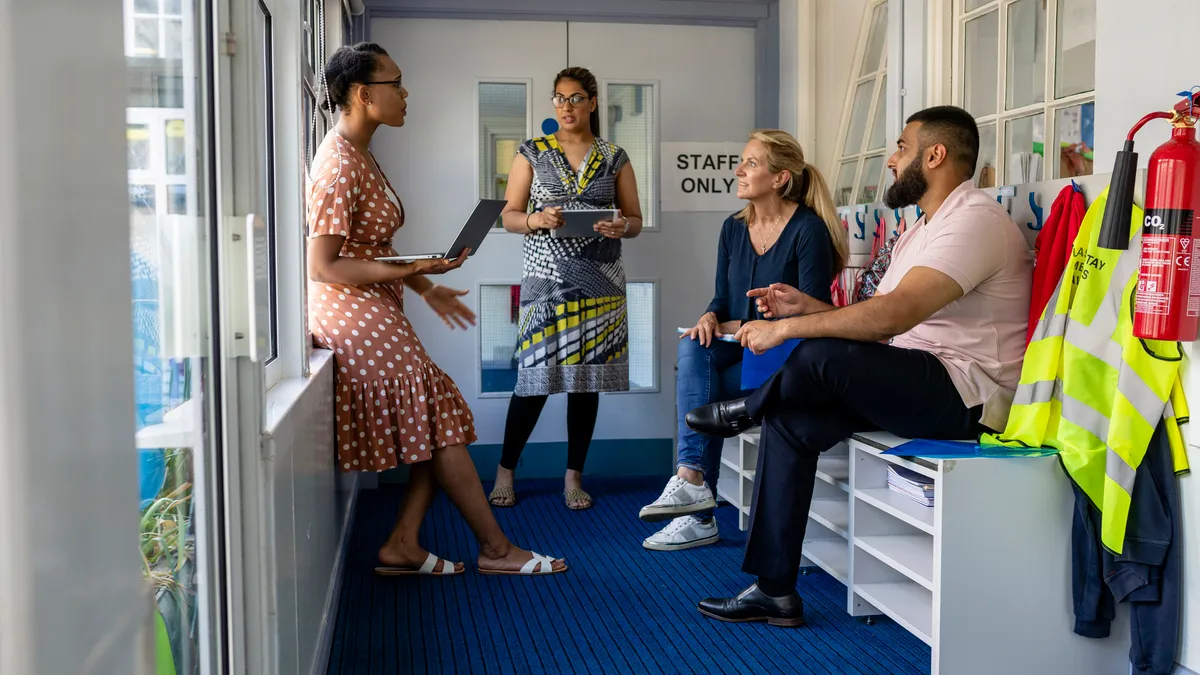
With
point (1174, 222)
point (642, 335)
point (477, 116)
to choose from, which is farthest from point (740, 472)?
point (477, 116)

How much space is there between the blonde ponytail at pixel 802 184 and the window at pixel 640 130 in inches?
45.6

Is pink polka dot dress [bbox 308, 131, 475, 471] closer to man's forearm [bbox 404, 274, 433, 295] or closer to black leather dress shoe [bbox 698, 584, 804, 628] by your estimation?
man's forearm [bbox 404, 274, 433, 295]

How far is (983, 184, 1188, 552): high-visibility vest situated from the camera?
212cm

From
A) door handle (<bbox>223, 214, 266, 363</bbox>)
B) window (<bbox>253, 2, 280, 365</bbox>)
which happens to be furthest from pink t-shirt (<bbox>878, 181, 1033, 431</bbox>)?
door handle (<bbox>223, 214, 266, 363</bbox>)

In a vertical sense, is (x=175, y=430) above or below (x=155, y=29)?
below

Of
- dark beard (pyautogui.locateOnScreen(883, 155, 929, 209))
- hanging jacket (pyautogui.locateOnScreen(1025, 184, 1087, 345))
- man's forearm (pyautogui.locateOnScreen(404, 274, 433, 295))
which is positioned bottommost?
man's forearm (pyautogui.locateOnScreen(404, 274, 433, 295))

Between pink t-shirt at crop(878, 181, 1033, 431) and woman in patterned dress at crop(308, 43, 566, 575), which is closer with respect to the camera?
pink t-shirt at crop(878, 181, 1033, 431)

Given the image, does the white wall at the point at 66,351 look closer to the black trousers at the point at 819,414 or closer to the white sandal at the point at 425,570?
the black trousers at the point at 819,414

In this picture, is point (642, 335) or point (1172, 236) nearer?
point (1172, 236)

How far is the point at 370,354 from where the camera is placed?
2688 millimetres

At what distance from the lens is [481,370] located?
174 inches

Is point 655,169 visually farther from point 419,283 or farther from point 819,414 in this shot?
point 819,414

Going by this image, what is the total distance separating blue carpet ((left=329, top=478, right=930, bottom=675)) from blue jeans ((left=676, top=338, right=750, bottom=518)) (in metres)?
0.29

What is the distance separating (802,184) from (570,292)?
3.03 ft
